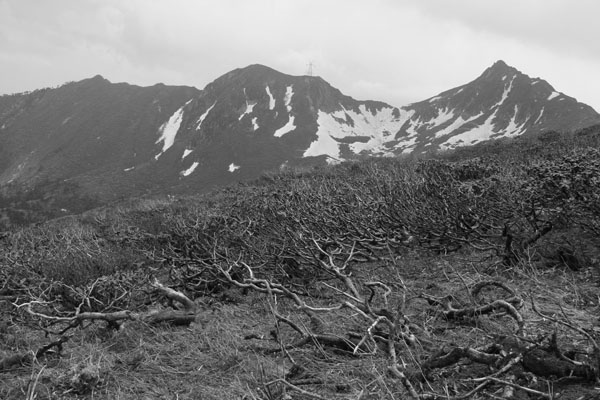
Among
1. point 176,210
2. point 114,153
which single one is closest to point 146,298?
point 176,210

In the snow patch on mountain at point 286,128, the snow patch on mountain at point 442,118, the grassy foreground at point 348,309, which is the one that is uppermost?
the snow patch on mountain at point 442,118

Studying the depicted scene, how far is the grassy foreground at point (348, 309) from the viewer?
2.29 m

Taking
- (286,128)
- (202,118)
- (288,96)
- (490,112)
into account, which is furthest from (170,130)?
Result: (490,112)

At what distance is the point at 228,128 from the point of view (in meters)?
80.2

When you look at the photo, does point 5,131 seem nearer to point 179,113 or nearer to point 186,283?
point 179,113

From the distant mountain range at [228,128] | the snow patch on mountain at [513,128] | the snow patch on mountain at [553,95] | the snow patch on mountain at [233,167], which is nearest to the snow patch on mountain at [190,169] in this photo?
the distant mountain range at [228,128]

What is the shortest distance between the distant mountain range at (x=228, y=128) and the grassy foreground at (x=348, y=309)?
5201 centimetres

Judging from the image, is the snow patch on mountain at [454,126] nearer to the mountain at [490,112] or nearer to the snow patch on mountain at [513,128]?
the mountain at [490,112]

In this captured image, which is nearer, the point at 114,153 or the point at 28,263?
the point at 28,263

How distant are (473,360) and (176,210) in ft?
44.8

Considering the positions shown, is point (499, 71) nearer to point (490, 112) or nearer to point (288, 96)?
point (490, 112)

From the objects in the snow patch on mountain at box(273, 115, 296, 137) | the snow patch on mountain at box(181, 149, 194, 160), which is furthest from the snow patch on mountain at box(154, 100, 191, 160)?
the snow patch on mountain at box(273, 115, 296, 137)

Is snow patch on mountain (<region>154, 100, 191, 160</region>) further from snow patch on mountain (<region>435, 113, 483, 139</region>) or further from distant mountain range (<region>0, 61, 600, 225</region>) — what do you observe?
snow patch on mountain (<region>435, 113, 483, 139</region>)

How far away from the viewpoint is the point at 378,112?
101 m
